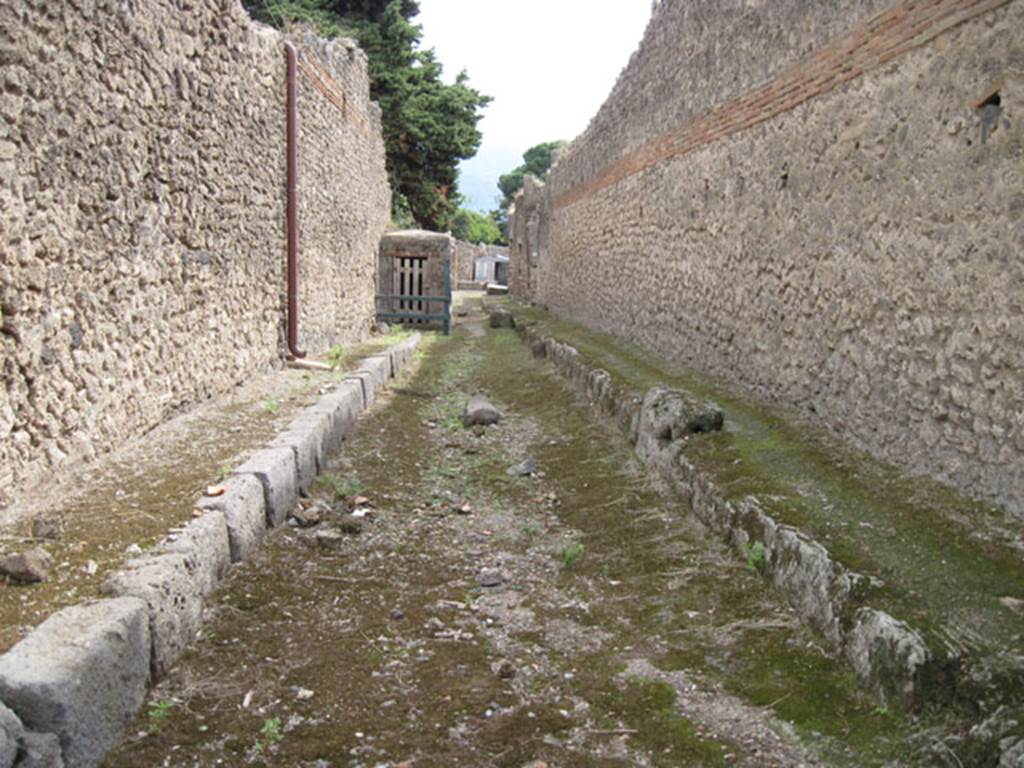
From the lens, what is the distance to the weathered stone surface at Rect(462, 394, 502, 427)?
7348 millimetres

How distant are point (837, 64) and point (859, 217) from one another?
107cm

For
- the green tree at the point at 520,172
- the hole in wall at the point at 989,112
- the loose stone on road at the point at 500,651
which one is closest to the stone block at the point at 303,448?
the loose stone on road at the point at 500,651

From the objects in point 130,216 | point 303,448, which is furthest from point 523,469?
point 130,216

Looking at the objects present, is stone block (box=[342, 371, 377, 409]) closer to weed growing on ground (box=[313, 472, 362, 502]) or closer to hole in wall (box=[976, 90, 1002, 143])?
weed growing on ground (box=[313, 472, 362, 502])

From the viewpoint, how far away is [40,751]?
195 centimetres

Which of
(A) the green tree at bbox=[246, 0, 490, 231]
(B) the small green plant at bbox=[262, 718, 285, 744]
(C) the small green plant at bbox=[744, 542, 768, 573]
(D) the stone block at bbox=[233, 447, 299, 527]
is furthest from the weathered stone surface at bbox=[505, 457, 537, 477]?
(A) the green tree at bbox=[246, 0, 490, 231]

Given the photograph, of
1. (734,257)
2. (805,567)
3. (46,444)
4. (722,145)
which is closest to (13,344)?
(46,444)

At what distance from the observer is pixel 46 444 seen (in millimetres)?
3500

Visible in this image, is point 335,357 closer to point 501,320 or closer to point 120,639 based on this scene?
point 120,639

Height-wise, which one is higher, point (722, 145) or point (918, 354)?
point (722, 145)

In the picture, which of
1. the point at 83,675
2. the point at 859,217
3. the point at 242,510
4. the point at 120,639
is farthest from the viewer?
the point at 859,217

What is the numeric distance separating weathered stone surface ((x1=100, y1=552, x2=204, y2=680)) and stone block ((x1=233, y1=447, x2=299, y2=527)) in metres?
1.03

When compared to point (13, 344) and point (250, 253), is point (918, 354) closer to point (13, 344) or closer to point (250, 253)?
point (13, 344)

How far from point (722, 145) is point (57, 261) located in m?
5.51
